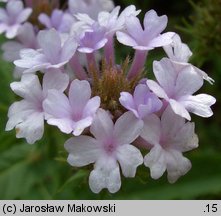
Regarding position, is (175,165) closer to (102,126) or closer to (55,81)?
(102,126)

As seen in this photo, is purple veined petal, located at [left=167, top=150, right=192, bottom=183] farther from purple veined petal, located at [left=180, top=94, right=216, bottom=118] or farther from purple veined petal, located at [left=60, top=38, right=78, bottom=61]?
purple veined petal, located at [left=60, top=38, right=78, bottom=61]

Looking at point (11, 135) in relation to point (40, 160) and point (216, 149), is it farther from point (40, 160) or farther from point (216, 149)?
point (216, 149)

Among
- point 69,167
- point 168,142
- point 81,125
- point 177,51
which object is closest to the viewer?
point 81,125

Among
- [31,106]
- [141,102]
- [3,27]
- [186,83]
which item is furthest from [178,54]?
[3,27]

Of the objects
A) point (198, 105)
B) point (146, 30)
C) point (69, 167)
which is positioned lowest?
point (69, 167)

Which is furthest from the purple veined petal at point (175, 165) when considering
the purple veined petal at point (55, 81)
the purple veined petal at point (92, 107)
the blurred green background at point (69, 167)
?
the blurred green background at point (69, 167)

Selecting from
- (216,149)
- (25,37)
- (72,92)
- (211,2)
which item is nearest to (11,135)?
(25,37)

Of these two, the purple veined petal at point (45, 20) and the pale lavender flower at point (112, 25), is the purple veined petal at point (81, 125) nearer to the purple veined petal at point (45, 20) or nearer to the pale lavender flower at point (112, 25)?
the pale lavender flower at point (112, 25)
